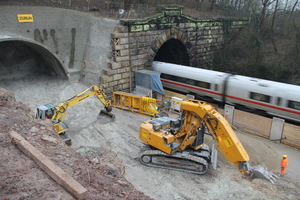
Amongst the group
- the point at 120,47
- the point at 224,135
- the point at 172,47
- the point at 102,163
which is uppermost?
the point at 120,47

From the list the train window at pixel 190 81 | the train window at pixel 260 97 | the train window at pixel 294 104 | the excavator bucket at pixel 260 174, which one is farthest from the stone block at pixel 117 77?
the excavator bucket at pixel 260 174

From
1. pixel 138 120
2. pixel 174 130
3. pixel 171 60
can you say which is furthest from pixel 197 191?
pixel 171 60

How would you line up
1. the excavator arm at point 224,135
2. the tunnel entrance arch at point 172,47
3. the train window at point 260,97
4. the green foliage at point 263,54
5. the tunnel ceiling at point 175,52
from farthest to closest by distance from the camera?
the green foliage at point 263,54 → the tunnel ceiling at point 175,52 → the tunnel entrance arch at point 172,47 → the train window at point 260,97 → the excavator arm at point 224,135

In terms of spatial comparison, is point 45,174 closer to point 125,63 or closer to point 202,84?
point 125,63

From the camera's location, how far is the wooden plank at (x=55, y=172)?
4703 millimetres

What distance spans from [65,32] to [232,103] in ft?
39.2

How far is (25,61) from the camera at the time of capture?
18.8 metres

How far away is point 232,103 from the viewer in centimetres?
1634

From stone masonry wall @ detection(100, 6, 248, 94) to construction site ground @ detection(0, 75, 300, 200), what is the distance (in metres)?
2.64

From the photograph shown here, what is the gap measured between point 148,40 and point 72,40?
208 inches

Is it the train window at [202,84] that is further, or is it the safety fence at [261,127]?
the train window at [202,84]

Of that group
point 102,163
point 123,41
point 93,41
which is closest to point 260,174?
point 102,163

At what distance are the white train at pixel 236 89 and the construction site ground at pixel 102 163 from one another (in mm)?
2188

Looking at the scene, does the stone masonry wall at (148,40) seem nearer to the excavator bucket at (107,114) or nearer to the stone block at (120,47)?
the stone block at (120,47)
